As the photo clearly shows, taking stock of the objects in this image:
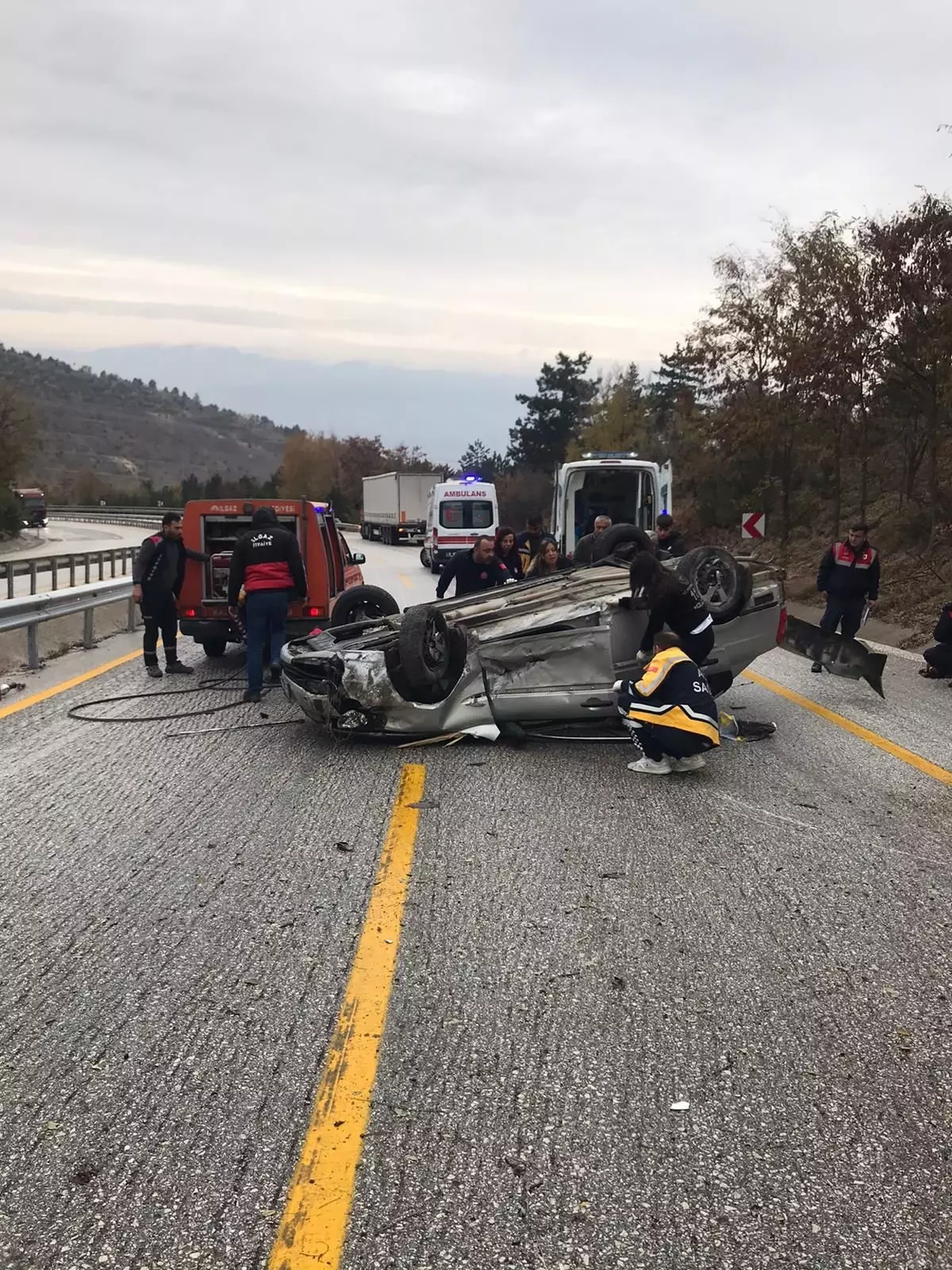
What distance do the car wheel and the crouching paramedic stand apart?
2818mm

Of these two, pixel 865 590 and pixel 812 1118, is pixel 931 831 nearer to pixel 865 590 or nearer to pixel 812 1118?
pixel 812 1118

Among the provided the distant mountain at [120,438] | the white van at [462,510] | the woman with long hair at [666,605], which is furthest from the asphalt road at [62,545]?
the distant mountain at [120,438]

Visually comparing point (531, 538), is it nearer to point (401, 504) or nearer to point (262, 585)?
point (262, 585)

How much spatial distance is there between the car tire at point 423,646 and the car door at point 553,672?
33 centimetres

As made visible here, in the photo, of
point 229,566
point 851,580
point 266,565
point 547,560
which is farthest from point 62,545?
point 851,580

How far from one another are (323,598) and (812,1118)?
27.6 feet

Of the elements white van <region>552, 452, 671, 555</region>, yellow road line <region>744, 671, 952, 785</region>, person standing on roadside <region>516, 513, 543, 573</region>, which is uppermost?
white van <region>552, 452, 671, 555</region>

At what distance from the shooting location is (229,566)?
10.7 metres

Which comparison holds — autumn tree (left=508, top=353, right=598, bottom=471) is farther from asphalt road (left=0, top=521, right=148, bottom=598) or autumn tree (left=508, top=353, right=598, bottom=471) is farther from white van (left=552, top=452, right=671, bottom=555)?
white van (left=552, top=452, right=671, bottom=555)

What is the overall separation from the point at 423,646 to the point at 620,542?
12.2 ft

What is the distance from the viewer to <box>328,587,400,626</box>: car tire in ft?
33.1

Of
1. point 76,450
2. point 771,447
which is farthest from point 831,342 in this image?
point 76,450

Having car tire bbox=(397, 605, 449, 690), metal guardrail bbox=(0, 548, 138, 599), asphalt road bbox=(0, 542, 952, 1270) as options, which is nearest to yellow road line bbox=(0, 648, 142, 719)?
asphalt road bbox=(0, 542, 952, 1270)

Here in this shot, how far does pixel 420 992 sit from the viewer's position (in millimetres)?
3602
